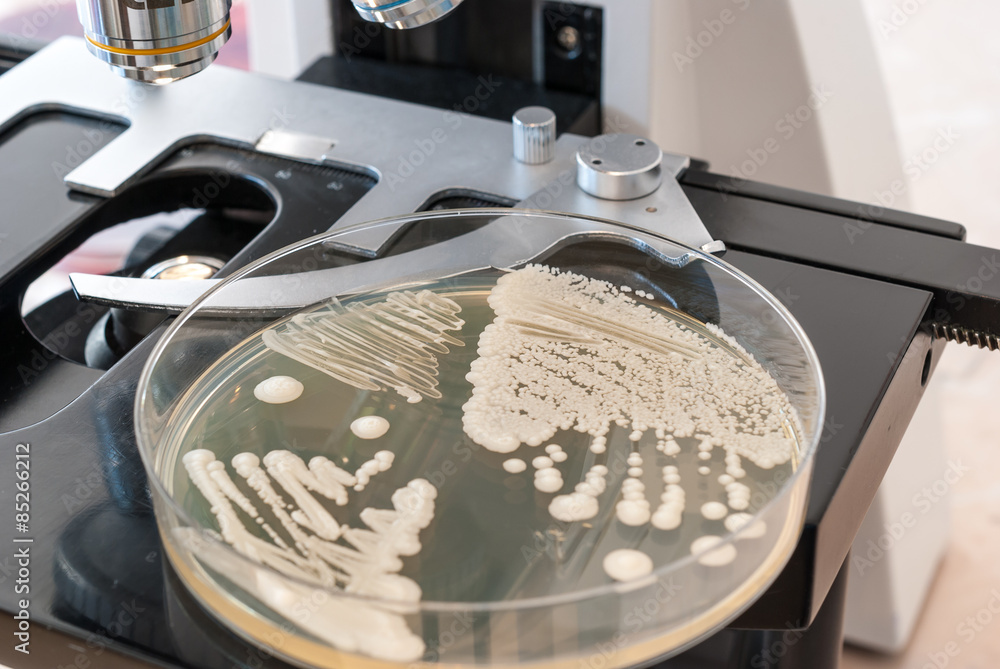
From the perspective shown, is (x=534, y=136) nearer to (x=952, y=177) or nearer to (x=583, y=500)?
(x=583, y=500)

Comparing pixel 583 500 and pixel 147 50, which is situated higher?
pixel 147 50

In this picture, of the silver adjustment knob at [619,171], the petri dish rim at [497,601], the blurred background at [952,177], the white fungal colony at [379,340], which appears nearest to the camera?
the petri dish rim at [497,601]

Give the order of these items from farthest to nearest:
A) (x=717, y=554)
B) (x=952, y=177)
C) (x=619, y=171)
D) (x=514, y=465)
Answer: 1. (x=952, y=177)
2. (x=619, y=171)
3. (x=514, y=465)
4. (x=717, y=554)

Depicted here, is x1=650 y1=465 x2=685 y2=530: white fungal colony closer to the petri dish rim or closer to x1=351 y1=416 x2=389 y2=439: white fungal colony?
the petri dish rim

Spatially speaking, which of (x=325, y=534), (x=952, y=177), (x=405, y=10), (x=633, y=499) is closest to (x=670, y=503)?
(x=633, y=499)

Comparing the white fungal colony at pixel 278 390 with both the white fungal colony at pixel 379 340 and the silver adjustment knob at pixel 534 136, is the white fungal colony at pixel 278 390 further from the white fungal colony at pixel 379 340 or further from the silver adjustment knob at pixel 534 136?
the silver adjustment knob at pixel 534 136

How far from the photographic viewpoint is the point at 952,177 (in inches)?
86.6

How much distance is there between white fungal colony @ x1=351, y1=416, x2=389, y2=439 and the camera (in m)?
0.57

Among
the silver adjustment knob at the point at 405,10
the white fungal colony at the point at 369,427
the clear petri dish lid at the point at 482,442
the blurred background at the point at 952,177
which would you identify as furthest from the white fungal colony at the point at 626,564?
the blurred background at the point at 952,177

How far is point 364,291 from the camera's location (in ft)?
2.19

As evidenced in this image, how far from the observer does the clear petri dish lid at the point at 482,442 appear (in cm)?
43

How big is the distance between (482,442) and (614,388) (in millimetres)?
79

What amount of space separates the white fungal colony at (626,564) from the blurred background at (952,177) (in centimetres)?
56

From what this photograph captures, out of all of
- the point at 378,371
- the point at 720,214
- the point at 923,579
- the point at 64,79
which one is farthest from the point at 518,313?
the point at 923,579
